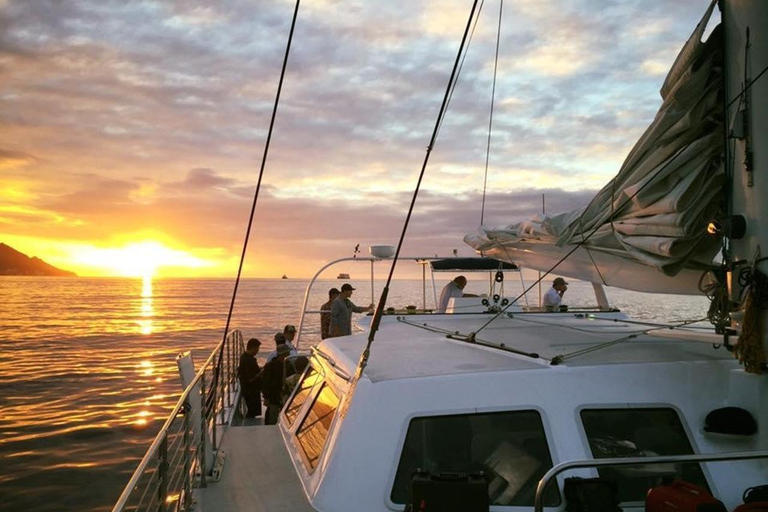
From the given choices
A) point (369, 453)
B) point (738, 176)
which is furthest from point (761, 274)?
point (369, 453)

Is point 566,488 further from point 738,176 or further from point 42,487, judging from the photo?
point 42,487

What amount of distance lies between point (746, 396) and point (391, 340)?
3.16m

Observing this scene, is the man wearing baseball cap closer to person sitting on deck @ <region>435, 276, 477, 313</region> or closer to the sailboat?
person sitting on deck @ <region>435, 276, 477, 313</region>

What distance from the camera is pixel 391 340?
20.0 feet

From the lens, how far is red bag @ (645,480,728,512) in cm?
299

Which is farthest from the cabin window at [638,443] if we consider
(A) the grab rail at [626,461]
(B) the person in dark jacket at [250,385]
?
(B) the person in dark jacket at [250,385]

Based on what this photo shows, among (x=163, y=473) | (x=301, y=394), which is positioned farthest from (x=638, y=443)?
(x=301, y=394)

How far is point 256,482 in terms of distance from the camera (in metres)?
4.69

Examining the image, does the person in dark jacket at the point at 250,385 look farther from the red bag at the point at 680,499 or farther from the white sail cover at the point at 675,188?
the red bag at the point at 680,499

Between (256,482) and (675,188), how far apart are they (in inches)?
→ 144

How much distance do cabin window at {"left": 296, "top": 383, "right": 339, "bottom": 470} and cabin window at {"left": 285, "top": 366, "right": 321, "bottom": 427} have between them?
521 mm

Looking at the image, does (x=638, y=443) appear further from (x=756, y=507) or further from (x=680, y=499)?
(x=756, y=507)

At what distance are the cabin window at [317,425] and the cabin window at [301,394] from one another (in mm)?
521

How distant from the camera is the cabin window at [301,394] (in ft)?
19.8
